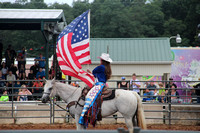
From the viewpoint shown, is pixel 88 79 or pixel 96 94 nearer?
pixel 96 94

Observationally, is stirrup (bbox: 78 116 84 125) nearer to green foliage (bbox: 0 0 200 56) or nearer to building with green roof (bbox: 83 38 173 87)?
building with green roof (bbox: 83 38 173 87)

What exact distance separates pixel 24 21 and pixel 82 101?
722cm

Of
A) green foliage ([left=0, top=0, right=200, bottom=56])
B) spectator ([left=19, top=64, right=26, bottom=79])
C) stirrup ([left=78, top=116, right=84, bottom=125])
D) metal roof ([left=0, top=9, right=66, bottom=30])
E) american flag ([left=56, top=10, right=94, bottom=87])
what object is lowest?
stirrup ([left=78, top=116, right=84, bottom=125])

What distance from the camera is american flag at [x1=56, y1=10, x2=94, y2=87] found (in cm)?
927

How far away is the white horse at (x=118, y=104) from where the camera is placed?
27.2ft

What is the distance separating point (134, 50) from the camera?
23.6 m

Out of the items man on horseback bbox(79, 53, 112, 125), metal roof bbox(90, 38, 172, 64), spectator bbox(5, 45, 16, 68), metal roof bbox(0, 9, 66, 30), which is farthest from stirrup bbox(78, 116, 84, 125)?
metal roof bbox(90, 38, 172, 64)

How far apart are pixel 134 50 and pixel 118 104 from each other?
15.5 meters

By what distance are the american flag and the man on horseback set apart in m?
0.57

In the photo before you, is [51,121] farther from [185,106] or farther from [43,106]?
[185,106]

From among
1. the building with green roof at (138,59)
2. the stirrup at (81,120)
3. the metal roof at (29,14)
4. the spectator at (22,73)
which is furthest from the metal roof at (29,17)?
the building with green roof at (138,59)

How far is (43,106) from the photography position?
1284cm

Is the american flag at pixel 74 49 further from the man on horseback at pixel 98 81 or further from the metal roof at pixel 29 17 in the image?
the metal roof at pixel 29 17

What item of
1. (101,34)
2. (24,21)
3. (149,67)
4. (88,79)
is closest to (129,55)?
(149,67)
